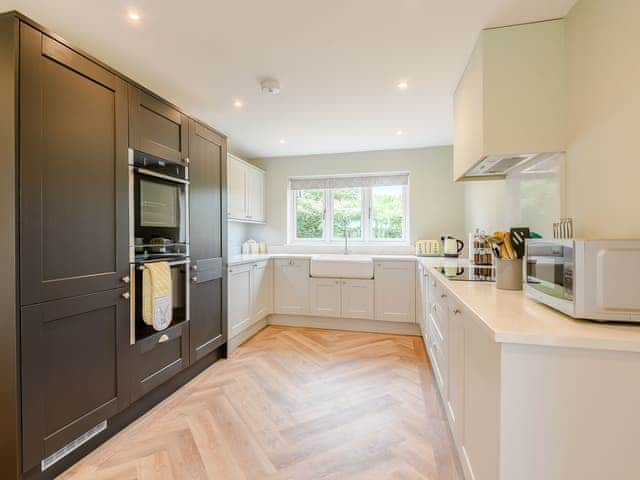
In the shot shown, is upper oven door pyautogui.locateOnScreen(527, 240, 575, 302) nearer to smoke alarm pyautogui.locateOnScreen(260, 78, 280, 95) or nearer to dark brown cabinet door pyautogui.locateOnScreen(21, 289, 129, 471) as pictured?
smoke alarm pyautogui.locateOnScreen(260, 78, 280, 95)

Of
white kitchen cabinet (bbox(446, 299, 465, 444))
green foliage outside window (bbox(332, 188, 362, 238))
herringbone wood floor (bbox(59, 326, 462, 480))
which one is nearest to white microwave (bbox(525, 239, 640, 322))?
white kitchen cabinet (bbox(446, 299, 465, 444))

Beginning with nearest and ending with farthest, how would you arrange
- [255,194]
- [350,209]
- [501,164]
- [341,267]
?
1. [501,164]
2. [341,267]
3. [255,194]
4. [350,209]

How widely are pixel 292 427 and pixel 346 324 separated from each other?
6.49ft

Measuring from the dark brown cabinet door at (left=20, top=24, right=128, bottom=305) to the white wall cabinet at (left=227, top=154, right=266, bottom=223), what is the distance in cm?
175

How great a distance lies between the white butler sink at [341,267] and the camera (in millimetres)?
3611

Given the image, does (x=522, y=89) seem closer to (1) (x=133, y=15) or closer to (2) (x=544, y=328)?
(2) (x=544, y=328)

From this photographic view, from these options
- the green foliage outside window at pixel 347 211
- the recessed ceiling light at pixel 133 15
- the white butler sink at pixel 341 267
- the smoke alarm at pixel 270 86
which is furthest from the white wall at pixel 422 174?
the recessed ceiling light at pixel 133 15

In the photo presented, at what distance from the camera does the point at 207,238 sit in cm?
260

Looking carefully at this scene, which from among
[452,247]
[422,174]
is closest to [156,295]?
[452,247]

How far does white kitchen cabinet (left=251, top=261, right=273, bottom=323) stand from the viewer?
3493 mm

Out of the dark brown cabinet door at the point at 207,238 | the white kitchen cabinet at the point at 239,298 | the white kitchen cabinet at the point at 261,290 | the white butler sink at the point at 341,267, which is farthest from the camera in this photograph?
the white butler sink at the point at 341,267

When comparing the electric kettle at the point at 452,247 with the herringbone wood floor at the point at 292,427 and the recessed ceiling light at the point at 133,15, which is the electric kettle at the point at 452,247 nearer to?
the herringbone wood floor at the point at 292,427

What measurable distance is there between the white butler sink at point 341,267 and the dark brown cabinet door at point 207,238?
1.24 metres

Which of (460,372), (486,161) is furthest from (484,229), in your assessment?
(460,372)
